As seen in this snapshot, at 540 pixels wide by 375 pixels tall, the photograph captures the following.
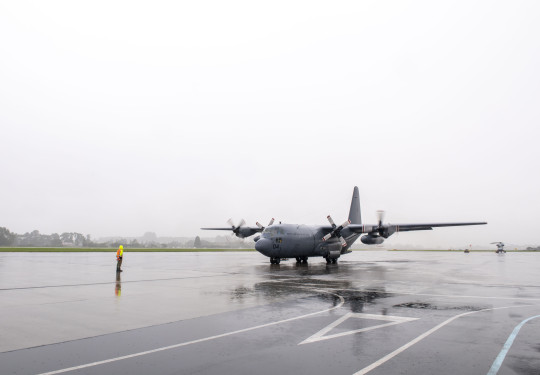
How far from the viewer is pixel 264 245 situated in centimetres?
3041

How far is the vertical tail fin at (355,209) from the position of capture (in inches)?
1773

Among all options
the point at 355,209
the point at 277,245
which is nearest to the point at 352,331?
the point at 277,245

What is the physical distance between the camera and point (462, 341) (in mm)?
7816

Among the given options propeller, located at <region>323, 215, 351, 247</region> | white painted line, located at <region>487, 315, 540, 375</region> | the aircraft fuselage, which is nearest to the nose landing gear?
the aircraft fuselage

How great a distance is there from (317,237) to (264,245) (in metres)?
6.52

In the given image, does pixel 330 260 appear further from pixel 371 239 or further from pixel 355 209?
pixel 355 209

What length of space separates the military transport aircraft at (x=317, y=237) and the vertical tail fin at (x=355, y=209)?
4.63 m

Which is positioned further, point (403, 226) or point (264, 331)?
point (403, 226)

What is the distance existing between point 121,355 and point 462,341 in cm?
690

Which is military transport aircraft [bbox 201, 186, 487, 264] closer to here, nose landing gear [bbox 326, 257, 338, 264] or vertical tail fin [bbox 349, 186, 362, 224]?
nose landing gear [bbox 326, 257, 338, 264]

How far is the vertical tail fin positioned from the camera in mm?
45031

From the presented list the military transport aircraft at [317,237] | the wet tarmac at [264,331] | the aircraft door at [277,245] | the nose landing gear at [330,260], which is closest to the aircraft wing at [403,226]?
the military transport aircraft at [317,237]

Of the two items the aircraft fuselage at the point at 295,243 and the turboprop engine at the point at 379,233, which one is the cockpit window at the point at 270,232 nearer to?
the aircraft fuselage at the point at 295,243

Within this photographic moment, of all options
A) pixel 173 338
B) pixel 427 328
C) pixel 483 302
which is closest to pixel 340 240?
pixel 483 302
